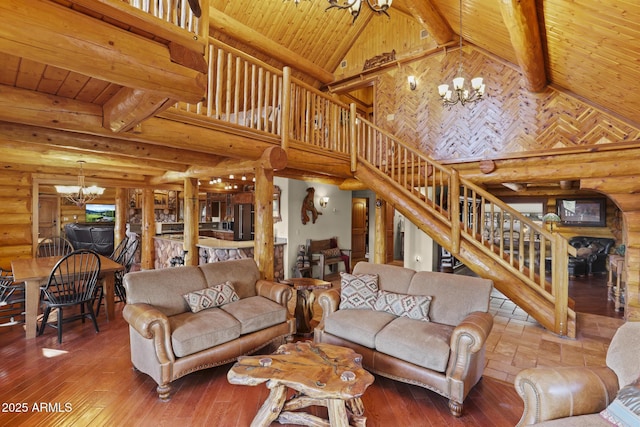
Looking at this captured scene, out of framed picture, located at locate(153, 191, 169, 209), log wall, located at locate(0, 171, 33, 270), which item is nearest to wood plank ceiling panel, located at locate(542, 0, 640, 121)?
log wall, located at locate(0, 171, 33, 270)

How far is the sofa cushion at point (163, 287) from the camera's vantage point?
299 cm

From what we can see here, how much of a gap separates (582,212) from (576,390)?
30.1ft

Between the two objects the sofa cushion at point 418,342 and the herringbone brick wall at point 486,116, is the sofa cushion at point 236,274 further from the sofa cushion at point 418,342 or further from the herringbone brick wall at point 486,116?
the herringbone brick wall at point 486,116

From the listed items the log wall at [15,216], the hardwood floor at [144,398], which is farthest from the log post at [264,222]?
the log wall at [15,216]

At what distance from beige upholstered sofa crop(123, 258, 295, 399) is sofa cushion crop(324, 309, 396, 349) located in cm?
67

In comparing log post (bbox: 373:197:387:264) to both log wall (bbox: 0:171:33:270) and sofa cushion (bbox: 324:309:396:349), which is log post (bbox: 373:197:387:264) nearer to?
sofa cushion (bbox: 324:309:396:349)

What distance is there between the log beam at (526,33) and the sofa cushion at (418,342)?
134 inches

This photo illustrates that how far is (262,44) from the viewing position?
673cm

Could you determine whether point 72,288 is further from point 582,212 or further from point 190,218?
point 582,212

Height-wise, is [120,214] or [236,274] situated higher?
[120,214]

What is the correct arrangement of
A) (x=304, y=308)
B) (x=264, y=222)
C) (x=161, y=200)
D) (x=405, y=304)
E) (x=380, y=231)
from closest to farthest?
(x=405, y=304) < (x=304, y=308) < (x=264, y=222) < (x=380, y=231) < (x=161, y=200)

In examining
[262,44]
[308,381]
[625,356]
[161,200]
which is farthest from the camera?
[161,200]

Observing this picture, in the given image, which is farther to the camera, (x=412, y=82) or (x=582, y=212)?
(x=582, y=212)

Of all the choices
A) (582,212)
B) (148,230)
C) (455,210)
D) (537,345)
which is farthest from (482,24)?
(148,230)
